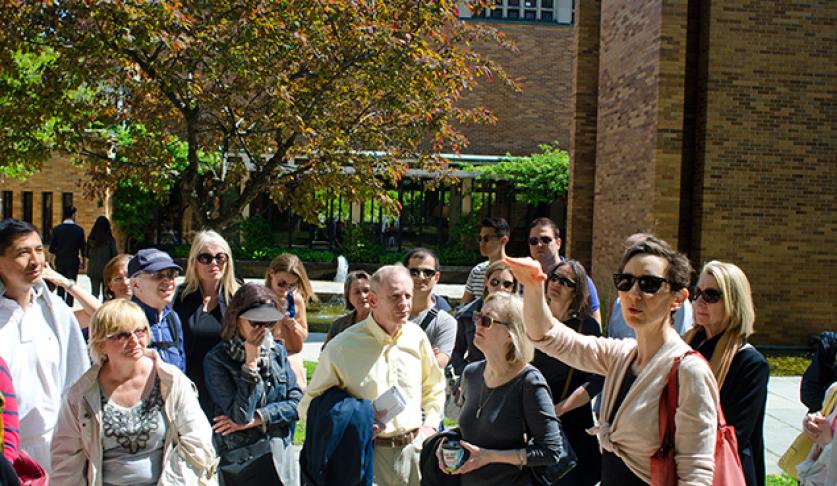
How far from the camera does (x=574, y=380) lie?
4.85m

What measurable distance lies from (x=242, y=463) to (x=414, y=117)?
303 inches

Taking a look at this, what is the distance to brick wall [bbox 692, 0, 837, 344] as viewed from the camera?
13.7 metres

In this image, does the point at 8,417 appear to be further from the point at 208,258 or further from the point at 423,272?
the point at 423,272

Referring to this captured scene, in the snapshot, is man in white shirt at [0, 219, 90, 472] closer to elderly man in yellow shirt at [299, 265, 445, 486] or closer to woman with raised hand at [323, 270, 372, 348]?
elderly man in yellow shirt at [299, 265, 445, 486]

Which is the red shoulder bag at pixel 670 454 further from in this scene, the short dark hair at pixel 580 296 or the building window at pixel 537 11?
the building window at pixel 537 11

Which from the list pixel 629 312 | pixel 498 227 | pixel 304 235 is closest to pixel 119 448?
pixel 629 312

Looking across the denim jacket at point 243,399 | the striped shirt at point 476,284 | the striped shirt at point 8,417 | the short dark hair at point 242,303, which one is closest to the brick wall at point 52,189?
the striped shirt at point 476,284

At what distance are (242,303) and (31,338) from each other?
115 cm

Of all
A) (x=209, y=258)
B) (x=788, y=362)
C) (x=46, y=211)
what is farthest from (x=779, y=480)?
(x=46, y=211)

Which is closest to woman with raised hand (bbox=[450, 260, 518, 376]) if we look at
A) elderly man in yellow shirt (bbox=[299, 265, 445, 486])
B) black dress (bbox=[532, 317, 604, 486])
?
black dress (bbox=[532, 317, 604, 486])

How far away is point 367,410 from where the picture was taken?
4215 millimetres

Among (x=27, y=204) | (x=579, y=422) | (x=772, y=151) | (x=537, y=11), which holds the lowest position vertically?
(x=579, y=422)

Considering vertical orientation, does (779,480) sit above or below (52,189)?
below

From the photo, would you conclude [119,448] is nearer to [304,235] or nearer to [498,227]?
[498,227]
